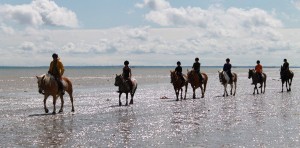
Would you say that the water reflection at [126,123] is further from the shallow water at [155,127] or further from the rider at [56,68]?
the rider at [56,68]

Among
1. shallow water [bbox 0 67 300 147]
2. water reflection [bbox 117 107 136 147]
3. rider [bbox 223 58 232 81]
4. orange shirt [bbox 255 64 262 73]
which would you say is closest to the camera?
shallow water [bbox 0 67 300 147]

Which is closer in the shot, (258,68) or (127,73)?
(127,73)

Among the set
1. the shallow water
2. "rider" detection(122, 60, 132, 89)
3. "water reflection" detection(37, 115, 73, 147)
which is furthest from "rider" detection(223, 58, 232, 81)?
"water reflection" detection(37, 115, 73, 147)

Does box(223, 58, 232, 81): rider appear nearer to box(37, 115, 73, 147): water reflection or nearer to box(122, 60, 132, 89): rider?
box(122, 60, 132, 89): rider

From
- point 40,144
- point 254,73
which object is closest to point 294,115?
point 40,144

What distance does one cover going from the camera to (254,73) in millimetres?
32781

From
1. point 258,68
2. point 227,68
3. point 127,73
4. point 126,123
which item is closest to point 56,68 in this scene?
point 126,123

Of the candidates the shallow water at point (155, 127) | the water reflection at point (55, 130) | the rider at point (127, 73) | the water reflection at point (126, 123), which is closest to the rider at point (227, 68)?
the rider at point (127, 73)

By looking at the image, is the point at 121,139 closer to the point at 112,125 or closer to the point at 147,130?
the point at 147,130

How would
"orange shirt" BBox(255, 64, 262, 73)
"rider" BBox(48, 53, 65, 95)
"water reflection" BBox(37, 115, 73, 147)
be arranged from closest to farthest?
"water reflection" BBox(37, 115, 73, 147), "rider" BBox(48, 53, 65, 95), "orange shirt" BBox(255, 64, 262, 73)

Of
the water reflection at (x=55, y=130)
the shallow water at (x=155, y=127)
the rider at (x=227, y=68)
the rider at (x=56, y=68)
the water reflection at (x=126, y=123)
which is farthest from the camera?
the rider at (x=227, y=68)

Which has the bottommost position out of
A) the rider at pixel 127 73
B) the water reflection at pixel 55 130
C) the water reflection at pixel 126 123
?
the water reflection at pixel 55 130

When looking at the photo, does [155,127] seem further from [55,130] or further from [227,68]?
[227,68]

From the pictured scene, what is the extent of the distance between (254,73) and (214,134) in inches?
798
